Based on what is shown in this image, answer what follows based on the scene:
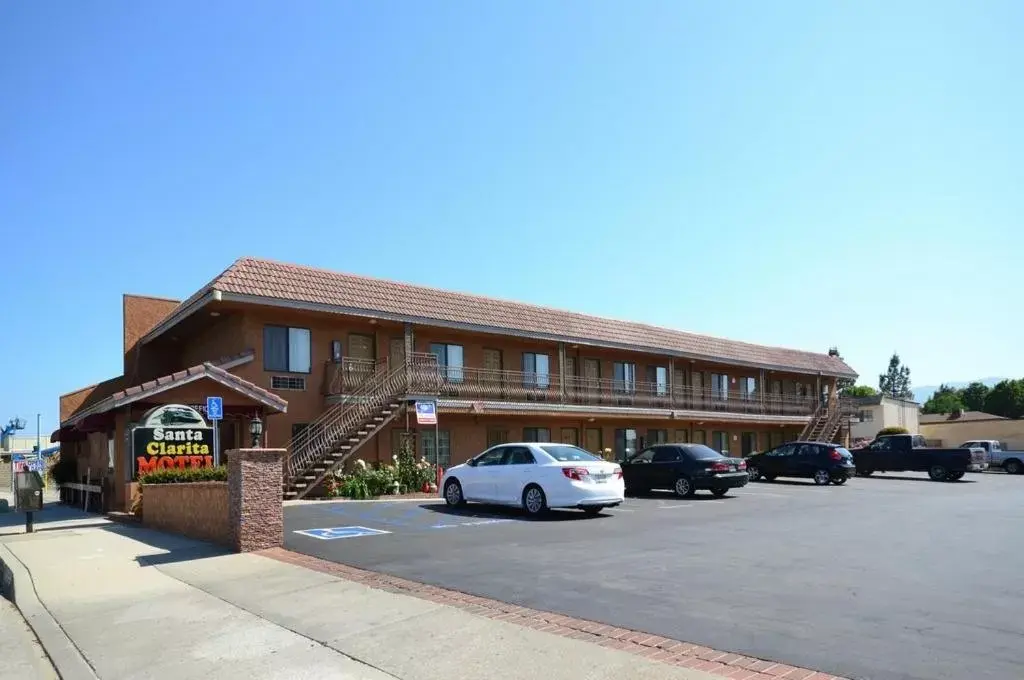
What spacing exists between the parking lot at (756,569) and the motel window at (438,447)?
953 cm

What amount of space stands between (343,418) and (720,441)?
2539cm

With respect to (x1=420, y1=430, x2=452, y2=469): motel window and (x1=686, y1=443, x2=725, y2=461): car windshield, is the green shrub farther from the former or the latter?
(x1=686, y1=443, x2=725, y2=461): car windshield

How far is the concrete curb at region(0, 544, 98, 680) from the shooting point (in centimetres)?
682

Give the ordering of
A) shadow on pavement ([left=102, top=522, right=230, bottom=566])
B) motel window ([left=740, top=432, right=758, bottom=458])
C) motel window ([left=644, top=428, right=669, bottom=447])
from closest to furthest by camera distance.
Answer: shadow on pavement ([left=102, top=522, right=230, bottom=566]) < motel window ([left=644, top=428, right=669, bottom=447]) < motel window ([left=740, top=432, right=758, bottom=458])

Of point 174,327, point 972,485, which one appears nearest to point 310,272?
point 174,327

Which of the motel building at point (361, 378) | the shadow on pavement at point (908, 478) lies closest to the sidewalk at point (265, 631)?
the motel building at point (361, 378)

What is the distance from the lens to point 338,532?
14.0 metres

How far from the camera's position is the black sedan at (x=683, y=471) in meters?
22.3

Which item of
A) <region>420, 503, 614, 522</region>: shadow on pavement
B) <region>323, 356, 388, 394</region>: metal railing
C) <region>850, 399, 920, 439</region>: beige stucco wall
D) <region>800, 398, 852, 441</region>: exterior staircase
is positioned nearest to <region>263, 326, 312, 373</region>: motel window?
<region>323, 356, 388, 394</region>: metal railing

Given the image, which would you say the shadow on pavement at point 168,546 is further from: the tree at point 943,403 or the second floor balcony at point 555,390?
the tree at point 943,403

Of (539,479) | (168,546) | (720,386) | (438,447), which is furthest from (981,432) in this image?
(168,546)

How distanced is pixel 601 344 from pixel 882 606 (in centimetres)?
2640

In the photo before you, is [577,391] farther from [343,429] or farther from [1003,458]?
[1003,458]

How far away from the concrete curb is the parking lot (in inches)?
143
